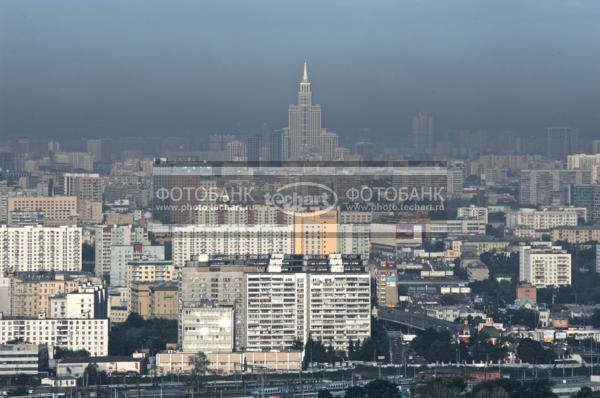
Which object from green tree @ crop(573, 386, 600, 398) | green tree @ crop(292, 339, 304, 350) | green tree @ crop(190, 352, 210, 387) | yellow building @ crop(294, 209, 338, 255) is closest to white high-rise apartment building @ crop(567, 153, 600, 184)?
yellow building @ crop(294, 209, 338, 255)

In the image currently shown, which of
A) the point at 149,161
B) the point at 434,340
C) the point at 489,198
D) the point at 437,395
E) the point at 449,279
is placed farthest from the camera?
the point at 489,198

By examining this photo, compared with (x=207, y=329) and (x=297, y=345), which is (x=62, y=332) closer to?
(x=207, y=329)

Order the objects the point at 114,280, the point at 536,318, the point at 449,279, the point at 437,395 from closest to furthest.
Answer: the point at 437,395 → the point at 536,318 → the point at 114,280 → the point at 449,279

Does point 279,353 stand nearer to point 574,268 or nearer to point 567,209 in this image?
point 574,268

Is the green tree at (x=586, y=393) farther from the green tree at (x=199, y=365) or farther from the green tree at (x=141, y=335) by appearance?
the green tree at (x=141, y=335)

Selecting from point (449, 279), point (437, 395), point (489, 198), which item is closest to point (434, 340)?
point (437, 395)

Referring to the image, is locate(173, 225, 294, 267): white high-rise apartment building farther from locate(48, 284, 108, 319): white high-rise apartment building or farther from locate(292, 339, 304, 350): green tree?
locate(292, 339, 304, 350): green tree

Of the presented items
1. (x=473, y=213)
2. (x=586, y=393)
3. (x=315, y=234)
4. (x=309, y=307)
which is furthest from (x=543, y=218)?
(x=586, y=393)
